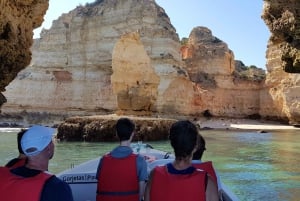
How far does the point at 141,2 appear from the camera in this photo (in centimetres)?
5469

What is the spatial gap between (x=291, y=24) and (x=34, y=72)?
51821 mm

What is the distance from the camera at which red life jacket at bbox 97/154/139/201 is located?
154 inches

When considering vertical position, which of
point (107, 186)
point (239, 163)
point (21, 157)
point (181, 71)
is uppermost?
point (181, 71)

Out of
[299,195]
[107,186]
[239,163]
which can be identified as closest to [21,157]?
[107,186]

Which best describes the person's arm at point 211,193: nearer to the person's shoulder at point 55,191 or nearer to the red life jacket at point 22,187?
the person's shoulder at point 55,191

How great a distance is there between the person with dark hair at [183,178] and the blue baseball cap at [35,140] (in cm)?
81

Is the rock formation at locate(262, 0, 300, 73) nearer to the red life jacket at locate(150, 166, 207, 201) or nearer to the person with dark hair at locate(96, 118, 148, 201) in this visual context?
the person with dark hair at locate(96, 118, 148, 201)

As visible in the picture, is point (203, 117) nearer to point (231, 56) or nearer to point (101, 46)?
point (231, 56)

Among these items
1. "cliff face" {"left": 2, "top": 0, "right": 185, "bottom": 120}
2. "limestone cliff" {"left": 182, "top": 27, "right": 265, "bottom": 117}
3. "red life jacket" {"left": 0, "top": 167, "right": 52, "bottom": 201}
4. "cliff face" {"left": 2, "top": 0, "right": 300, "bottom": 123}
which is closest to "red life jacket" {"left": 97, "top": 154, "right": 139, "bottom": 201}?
"red life jacket" {"left": 0, "top": 167, "right": 52, "bottom": 201}

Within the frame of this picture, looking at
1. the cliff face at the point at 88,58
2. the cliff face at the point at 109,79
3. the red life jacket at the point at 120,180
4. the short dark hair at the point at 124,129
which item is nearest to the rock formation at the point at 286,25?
the short dark hair at the point at 124,129

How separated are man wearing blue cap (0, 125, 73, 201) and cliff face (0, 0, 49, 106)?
14.4ft

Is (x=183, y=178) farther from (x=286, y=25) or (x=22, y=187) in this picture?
(x=286, y=25)

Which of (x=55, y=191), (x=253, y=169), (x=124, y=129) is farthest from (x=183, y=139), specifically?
(x=253, y=169)

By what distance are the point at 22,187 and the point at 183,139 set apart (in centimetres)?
110
